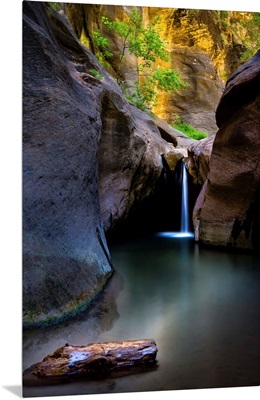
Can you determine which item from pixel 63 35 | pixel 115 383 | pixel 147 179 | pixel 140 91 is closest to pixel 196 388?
pixel 115 383

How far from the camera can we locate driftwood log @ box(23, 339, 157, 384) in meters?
2.59

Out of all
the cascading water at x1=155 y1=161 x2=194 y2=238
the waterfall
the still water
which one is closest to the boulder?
the still water

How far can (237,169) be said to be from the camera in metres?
Answer: 6.59

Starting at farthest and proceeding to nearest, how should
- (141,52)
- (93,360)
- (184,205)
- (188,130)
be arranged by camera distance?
(188,130) → (141,52) → (184,205) → (93,360)

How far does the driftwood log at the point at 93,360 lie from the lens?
2.59 meters

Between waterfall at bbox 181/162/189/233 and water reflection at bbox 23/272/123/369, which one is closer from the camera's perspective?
water reflection at bbox 23/272/123/369

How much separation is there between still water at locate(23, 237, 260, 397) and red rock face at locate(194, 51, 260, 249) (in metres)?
1.80

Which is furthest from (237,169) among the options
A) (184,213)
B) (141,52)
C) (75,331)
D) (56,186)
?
(141,52)

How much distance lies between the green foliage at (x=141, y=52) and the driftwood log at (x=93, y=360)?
8121 millimetres

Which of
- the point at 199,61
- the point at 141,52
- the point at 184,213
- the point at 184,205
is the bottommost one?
the point at 184,213

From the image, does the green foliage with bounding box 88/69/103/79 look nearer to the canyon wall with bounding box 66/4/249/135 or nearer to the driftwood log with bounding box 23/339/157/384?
the driftwood log with bounding box 23/339/157/384

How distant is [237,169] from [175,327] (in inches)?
160

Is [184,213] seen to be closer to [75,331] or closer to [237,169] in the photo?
[237,169]

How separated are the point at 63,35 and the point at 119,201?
3299 mm
